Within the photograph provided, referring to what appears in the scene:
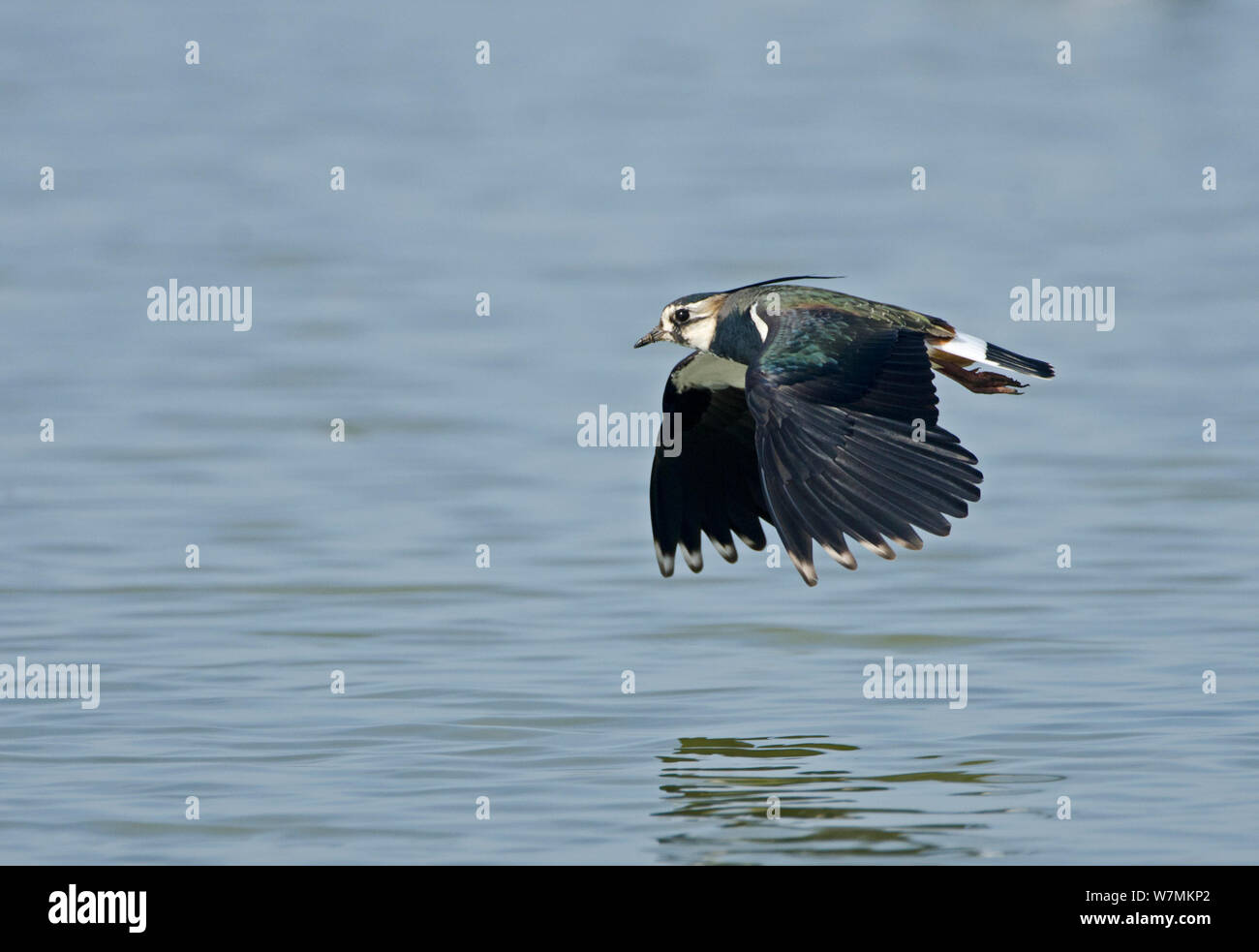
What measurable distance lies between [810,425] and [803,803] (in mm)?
1615

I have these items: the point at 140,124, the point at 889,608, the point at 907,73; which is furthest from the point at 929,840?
the point at 907,73

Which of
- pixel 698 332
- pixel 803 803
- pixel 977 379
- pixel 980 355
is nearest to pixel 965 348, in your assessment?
pixel 980 355

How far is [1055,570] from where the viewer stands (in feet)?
43.0

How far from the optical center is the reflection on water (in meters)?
8.25

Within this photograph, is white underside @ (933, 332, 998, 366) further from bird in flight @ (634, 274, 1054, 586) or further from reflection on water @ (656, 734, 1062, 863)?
reflection on water @ (656, 734, 1062, 863)

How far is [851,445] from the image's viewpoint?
29.9ft

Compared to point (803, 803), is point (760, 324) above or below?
above

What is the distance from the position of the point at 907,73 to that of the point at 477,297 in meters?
13.4

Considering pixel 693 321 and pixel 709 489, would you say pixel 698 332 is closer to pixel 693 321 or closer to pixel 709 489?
pixel 693 321

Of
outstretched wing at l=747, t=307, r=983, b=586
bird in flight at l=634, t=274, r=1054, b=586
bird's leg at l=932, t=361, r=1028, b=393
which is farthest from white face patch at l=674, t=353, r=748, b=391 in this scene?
outstretched wing at l=747, t=307, r=983, b=586

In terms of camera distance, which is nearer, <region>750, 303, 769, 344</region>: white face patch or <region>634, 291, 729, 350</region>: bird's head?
<region>750, 303, 769, 344</region>: white face patch

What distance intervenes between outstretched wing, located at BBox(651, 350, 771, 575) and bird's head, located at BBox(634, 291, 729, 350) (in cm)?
30

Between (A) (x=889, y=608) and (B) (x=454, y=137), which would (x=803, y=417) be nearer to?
(A) (x=889, y=608)

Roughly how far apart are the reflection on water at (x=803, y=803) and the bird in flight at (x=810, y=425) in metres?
0.96
